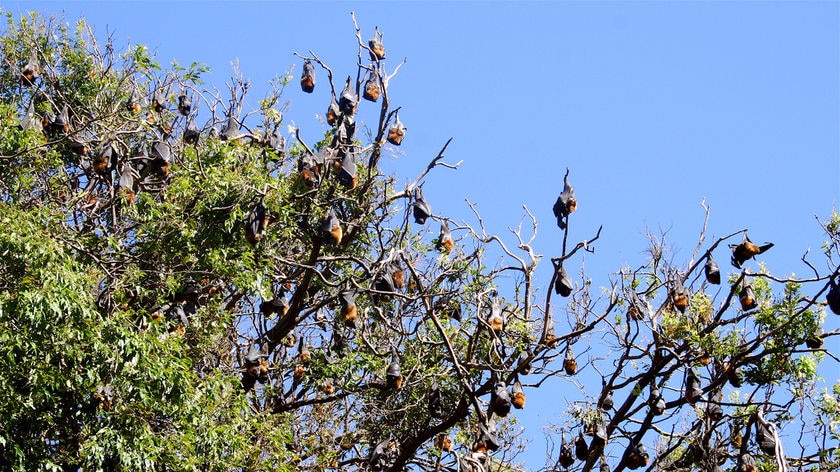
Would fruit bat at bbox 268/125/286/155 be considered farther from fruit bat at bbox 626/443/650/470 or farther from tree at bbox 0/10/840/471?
fruit bat at bbox 626/443/650/470

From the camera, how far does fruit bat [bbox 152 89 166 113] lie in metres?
13.0

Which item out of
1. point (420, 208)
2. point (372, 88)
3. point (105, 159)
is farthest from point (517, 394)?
point (105, 159)

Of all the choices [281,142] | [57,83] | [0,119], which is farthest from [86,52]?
[0,119]

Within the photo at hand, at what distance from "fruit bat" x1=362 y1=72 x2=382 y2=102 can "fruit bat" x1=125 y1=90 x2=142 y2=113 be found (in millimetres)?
2854

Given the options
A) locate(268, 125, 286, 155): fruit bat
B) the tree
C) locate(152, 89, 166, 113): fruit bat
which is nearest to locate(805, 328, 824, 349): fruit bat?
the tree

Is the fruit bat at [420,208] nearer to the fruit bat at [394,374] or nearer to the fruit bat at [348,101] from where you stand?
the fruit bat at [348,101]

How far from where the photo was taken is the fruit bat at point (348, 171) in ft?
37.6

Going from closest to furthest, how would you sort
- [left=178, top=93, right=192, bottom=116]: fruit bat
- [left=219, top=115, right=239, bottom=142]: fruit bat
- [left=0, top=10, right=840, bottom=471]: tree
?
1. [left=0, top=10, right=840, bottom=471]: tree
2. [left=219, top=115, right=239, bottom=142]: fruit bat
3. [left=178, top=93, right=192, bottom=116]: fruit bat

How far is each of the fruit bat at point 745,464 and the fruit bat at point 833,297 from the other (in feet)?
5.66

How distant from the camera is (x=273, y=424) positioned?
34.3 feet

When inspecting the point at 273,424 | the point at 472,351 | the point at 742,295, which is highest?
the point at 742,295

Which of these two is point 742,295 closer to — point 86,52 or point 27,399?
point 27,399

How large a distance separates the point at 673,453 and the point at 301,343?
4311mm

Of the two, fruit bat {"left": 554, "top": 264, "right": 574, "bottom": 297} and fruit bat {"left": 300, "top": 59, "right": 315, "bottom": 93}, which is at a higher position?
fruit bat {"left": 300, "top": 59, "right": 315, "bottom": 93}
